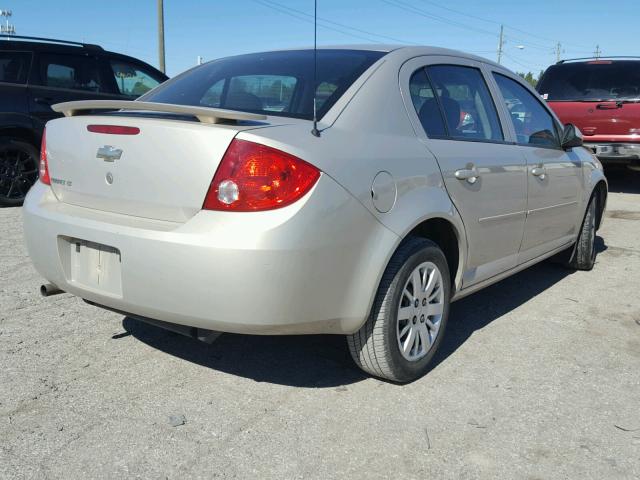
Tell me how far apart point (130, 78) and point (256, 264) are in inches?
266

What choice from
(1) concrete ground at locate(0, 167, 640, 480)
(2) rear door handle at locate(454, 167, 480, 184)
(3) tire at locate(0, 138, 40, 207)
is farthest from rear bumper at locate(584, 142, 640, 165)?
(3) tire at locate(0, 138, 40, 207)

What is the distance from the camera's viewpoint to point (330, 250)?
8.18 ft

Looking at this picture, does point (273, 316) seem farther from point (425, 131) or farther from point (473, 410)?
point (425, 131)

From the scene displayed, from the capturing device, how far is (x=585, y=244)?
5215mm

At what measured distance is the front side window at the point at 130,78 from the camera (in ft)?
27.1

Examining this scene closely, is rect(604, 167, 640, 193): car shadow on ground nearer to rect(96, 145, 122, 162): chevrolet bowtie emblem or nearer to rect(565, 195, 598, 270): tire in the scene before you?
rect(565, 195, 598, 270): tire

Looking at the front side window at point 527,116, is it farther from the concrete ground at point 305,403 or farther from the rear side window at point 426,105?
the concrete ground at point 305,403

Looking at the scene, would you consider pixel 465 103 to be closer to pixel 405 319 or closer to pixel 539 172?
pixel 539 172

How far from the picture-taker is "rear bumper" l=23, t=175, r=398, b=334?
2.38m

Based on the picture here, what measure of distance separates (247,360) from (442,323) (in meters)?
1.01

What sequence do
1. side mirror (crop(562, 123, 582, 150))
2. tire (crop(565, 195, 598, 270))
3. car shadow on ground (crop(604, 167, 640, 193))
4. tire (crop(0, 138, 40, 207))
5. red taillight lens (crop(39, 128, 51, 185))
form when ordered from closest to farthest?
red taillight lens (crop(39, 128, 51, 185)) → side mirror (crop(562, 123, 582, 150)) → tire (crop(565, 195, 598, 270)) → tire (crop(0, 138, 40, 207)) → car shadow on ground (crop(604, 167, 640, 193))

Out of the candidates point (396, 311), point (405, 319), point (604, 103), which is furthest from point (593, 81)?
point (396, 311)

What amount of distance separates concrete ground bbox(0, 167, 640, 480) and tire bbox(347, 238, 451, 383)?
0.12m

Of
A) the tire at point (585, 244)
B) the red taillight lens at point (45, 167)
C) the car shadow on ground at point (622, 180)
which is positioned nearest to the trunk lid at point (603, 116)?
the car shadow on ground at point (622, 180)
